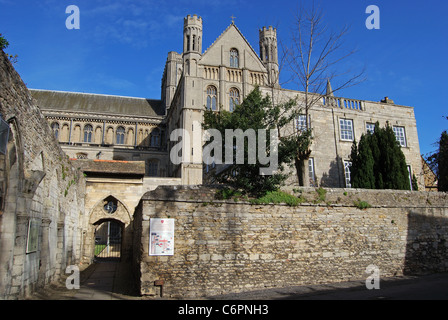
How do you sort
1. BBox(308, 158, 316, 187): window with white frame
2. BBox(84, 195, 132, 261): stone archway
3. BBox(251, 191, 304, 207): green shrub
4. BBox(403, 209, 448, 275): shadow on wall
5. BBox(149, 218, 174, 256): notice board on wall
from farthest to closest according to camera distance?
BBox(308, 158, 316, 187): window with white frame < BBox(84, 195, 132, 261): stone archway < BBox(403, 209, 448, 275): shadow on wall < BBox(251, 191, 304, 207): green shrub < BBox(149, 218, 174, 256): notice board on wall

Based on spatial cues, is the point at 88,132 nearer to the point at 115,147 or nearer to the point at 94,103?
the point at 115,147

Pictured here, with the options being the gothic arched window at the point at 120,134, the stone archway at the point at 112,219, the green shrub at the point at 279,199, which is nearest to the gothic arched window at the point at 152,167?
the gothic arched window at the point at 120,134

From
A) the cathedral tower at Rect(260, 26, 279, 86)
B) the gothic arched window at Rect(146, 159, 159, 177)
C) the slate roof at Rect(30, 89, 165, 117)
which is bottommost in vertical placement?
the gothic arched window at Rect(146, 159, 159, 177)

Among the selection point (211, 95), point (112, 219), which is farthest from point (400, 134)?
point (211, 95)

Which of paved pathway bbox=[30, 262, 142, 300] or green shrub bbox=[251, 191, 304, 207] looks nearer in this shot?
paved pathway bbox=[30, 262, 142, 300]

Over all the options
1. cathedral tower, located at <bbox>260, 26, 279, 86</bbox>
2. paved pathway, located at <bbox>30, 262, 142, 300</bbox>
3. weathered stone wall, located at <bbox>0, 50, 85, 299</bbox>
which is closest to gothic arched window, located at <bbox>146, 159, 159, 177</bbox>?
cathedral tower, located at <bbox>260, 26, 279, 86</bbox>

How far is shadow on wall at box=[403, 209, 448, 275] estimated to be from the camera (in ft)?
44.9

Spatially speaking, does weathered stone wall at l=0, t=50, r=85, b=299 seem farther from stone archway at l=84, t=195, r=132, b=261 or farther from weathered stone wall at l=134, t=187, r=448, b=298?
stone archway at l=84, t=195, r=132, b=261

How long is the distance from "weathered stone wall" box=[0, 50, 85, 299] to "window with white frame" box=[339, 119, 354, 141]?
1742cm

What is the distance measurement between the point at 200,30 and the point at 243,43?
5.63 metres

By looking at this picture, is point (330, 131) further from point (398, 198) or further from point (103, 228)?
point (103, 228)

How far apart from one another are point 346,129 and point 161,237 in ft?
53.7

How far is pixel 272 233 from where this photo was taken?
1164 centimetres
